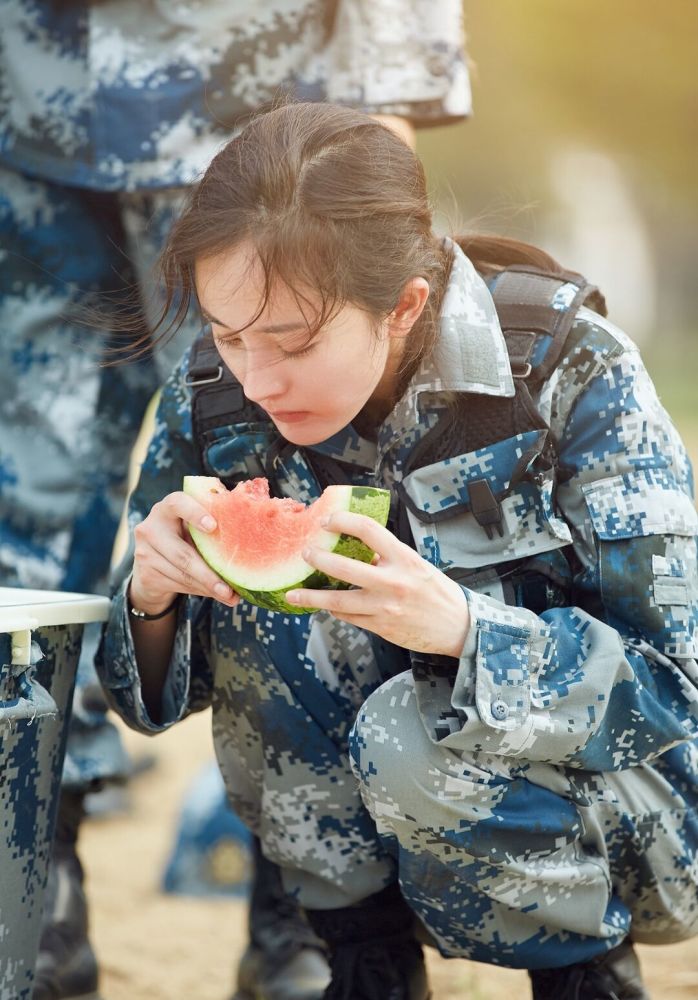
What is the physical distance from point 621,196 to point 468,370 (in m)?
26.4

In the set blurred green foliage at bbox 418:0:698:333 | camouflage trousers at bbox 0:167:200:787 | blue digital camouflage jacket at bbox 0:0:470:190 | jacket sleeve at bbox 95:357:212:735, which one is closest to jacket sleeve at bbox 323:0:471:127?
blue digital camouflage jacket at bbox 0:0:470:190

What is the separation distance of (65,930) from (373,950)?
2.10 feet

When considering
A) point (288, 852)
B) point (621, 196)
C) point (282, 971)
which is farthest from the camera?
point (621, 196)

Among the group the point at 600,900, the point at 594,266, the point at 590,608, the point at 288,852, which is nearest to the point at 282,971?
the point at 288,852

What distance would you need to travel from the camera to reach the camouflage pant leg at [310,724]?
2336 mm

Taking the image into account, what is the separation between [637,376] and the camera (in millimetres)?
2256

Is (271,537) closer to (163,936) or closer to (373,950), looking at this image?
(373,950)

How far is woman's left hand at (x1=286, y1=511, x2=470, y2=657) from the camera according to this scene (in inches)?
75.5

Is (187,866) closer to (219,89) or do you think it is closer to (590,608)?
(590,608)

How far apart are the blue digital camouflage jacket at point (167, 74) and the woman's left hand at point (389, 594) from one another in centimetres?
119

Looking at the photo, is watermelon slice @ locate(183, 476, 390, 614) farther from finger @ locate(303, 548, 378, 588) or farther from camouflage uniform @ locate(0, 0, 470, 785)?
camouflage uniform @ locate(0, 0, 470, 785)

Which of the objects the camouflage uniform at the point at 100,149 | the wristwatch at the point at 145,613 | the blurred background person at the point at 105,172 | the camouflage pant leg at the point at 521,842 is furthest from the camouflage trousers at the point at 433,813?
the camouflage uniform at the point at 100,149

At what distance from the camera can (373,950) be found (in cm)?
242

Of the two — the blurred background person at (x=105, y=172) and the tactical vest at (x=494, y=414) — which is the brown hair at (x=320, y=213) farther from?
the blurred background person at (x=105, y=172)
